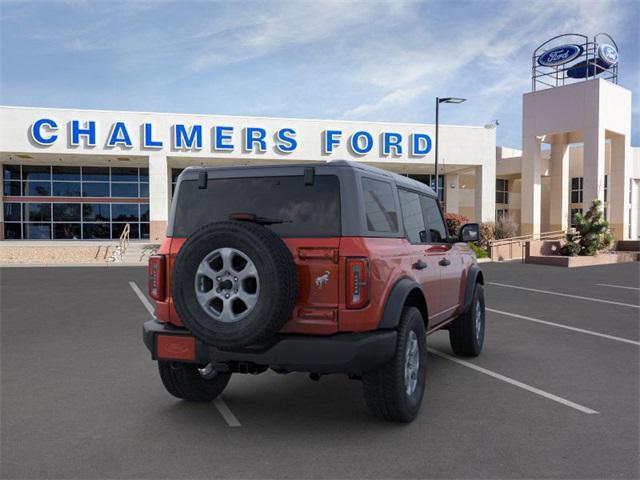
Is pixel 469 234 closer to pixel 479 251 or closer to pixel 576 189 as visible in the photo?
pixel 479 251

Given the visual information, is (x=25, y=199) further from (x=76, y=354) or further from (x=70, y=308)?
(x=76, y=354)

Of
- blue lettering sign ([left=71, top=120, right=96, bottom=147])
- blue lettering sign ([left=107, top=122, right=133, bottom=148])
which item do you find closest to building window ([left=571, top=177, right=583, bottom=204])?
blue lettering sign ([left=107, top=122, right=133, bottom=148])

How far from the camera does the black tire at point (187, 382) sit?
496cm

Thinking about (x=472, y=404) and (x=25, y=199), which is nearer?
(x=472, y=404)

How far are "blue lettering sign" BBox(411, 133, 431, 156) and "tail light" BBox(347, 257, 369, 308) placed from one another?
104ft

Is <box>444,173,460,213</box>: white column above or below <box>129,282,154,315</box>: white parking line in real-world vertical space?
above

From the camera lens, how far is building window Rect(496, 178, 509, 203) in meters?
47.0

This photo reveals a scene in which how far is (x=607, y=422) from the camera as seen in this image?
15.3 ft

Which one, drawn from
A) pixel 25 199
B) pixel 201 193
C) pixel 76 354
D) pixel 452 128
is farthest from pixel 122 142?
pixel 201 193

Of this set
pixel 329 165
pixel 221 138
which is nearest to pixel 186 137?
pixel 221 138

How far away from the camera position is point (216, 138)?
32125 millimetres

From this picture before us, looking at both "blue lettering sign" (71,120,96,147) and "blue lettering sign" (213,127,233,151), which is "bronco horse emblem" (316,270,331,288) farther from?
"blue lettering sign" (71,120,96,147)

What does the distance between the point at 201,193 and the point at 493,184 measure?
112 feet

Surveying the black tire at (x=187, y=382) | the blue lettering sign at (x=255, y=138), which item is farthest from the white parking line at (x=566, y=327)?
the blue lettering sign at (x=255, y=138)
